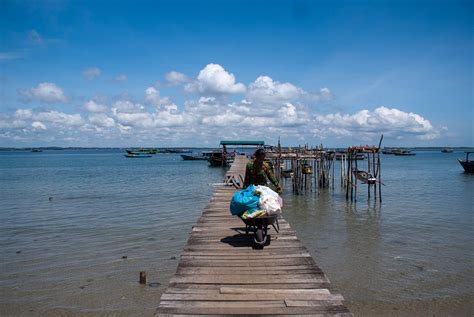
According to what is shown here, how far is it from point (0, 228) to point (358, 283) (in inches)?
494

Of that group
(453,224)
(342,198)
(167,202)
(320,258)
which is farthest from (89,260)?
(342,198)

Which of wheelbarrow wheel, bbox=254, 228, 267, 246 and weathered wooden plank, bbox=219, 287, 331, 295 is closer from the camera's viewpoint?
weathered wooden plank, bbox=219, 287, 331, 295

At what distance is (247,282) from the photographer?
16.2ft

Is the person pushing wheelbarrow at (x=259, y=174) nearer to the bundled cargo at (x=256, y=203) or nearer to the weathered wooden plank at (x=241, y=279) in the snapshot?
the bundled cargo at (x=256, y=203)

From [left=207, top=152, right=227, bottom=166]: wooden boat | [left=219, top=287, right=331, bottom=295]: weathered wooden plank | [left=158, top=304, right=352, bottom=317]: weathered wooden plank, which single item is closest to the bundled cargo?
[left=219, top=287, right=331, bottom=295]: weathered wooden plank

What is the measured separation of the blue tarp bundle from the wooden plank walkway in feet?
2.13

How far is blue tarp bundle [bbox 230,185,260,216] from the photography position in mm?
6640

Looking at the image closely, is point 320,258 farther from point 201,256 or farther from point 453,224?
point 453,224

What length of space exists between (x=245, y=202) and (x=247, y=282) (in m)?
1.91

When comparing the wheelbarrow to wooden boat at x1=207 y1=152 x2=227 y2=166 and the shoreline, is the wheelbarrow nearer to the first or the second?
the shoreline

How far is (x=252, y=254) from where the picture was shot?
6246 mm

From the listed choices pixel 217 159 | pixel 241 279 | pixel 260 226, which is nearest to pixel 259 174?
pixel 260 226

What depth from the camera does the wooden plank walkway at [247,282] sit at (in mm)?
4141

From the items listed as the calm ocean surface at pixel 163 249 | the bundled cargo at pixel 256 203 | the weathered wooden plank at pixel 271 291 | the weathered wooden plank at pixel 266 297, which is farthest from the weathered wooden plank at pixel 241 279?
the calm ocean surface at pixel 163 249
